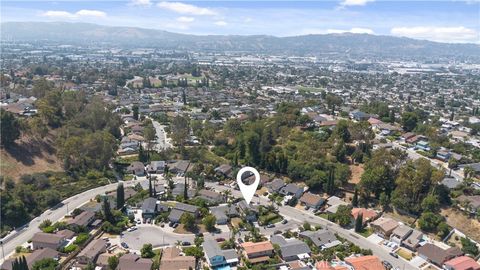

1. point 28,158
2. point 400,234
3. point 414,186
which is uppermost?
point 414,186

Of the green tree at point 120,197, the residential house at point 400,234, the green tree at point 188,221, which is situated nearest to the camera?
the residential house at point 400,234

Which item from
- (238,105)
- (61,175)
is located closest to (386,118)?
(238,105)

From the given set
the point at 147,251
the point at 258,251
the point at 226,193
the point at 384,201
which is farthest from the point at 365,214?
the point at 147,251

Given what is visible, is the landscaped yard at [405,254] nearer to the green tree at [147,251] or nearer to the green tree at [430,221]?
the green tree at [430,221]

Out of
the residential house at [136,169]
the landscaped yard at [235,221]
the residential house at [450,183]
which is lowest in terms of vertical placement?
the landscaped yard at [235,221]

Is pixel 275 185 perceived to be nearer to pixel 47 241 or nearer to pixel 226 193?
pixel 226 193

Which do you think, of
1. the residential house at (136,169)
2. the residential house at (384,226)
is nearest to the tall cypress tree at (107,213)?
the residential house at (136,169)

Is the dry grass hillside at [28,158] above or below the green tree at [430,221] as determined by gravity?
→ above
